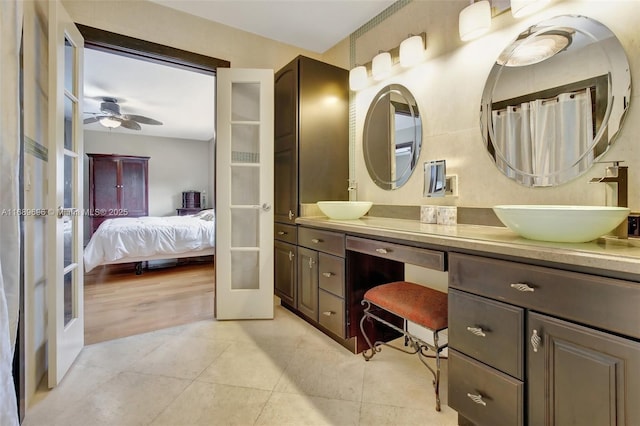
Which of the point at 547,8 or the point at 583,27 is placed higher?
the point at 547,8

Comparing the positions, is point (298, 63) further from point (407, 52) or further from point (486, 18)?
point (486, 18)

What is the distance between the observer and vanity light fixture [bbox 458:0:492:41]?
5.28 feet

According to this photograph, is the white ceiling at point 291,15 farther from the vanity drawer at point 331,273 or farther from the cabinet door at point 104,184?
the cabinet door at point 104,184

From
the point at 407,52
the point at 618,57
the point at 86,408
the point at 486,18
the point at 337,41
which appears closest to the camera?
the point at 618,57

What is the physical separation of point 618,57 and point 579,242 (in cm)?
84

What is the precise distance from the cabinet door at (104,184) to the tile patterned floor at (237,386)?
471cm

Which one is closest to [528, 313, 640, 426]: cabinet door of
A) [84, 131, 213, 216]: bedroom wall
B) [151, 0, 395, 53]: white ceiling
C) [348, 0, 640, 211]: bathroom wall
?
[348, 0, 640, 211]: bathroom wall

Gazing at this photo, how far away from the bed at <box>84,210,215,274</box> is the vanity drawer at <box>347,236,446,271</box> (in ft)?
10.4

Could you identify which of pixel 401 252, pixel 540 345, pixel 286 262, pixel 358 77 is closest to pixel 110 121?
pixel 286 262

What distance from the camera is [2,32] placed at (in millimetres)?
1023

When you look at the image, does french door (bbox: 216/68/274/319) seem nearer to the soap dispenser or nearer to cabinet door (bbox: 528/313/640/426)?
the soap dispenser

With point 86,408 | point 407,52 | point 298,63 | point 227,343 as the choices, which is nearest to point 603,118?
point 407,52

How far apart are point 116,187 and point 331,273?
574cm

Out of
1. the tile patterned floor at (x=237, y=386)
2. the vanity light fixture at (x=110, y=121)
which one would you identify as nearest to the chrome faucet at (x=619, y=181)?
the tile patterned floor at (x=237, y=386)
